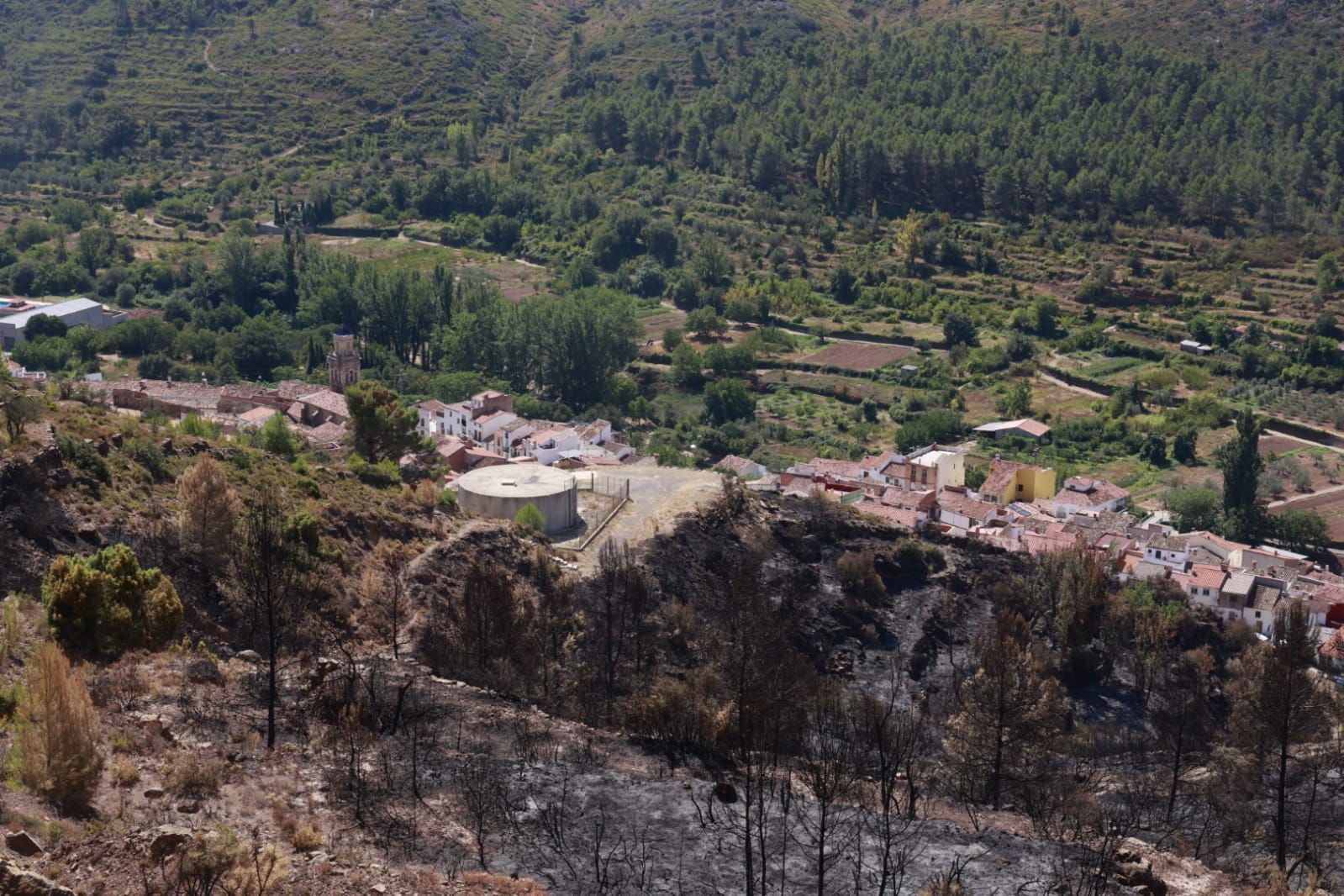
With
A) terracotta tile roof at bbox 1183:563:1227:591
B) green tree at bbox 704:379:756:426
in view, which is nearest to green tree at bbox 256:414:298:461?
terracotta tile roof at bbox 1183:563:1227:591

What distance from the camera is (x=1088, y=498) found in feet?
162

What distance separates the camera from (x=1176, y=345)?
7000cm

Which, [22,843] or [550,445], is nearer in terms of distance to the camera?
[22,843]

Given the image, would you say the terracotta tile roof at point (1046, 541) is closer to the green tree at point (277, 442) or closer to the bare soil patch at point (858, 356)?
the green tree at point (277, 442)

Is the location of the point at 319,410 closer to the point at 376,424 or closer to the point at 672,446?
the point at 672,446

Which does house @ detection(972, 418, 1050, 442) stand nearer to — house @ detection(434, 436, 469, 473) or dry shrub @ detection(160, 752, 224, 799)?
house @ detection(434, 436, 469, 473)

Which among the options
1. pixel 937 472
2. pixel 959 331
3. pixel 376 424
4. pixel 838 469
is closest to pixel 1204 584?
pixel 937 472

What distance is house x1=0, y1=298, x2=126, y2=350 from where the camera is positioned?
63.8 metres

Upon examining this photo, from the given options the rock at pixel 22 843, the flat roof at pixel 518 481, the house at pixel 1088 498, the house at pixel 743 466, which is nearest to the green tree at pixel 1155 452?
the house at pixel 1088 498

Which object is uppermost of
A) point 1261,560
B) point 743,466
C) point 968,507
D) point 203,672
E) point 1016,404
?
point 203,672

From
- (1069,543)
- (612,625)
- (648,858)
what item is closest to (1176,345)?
(1069,543)

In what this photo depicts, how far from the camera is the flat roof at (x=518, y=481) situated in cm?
3578

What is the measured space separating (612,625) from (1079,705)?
35.2 feet

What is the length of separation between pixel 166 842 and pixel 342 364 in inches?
1832
